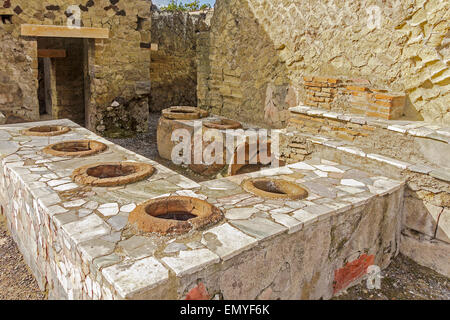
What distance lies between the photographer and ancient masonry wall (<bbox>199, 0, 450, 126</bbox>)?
422cm

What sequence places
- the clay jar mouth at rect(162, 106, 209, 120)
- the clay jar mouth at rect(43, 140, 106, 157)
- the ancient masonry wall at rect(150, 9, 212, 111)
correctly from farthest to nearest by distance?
1. the ancient masonry wall at rect(150, 9, 212, 111)
2. the clay jar mouth at rect(162, 106, 209, 120)
3. the clay jar mouth at rect(43, 140, 106, 157)

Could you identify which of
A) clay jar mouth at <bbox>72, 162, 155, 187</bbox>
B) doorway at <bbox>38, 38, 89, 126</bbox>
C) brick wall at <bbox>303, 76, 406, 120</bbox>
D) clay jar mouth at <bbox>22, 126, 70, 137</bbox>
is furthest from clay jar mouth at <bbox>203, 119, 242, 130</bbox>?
doorway at <bbox>38, 38, 89, 126</bbox>

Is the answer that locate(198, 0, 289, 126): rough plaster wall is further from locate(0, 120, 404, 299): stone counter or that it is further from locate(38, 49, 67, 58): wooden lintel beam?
locate(38, 49, 67, 58): wooden lintel beam

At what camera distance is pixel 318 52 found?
5469 millimetres

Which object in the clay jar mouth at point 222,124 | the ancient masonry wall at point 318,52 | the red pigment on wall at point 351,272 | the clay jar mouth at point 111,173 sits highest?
the ancient masonry wall at point 318,52

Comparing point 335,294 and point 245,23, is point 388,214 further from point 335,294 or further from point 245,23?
point 245,23

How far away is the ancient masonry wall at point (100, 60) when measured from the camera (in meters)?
6.79

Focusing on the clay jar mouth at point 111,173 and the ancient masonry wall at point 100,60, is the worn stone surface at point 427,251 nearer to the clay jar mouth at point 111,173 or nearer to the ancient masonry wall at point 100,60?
the clay jar mouth at point 111,173

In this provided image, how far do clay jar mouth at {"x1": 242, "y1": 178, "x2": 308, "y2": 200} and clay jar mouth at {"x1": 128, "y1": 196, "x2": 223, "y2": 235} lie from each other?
0.57 meters

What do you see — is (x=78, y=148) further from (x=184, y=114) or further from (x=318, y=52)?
(x=318, y=52)

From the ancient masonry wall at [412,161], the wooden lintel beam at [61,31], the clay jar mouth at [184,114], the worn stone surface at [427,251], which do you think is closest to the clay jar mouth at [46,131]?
the clay jar mouth at [184,114]

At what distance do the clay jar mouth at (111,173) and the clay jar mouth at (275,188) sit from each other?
39.3 inches

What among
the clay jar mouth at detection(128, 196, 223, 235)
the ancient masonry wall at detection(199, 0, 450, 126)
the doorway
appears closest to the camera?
the clay jar mouth at detection(128, 196, 223, 235)

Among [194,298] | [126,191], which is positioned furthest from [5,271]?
[194,298]
